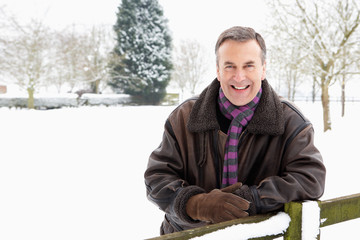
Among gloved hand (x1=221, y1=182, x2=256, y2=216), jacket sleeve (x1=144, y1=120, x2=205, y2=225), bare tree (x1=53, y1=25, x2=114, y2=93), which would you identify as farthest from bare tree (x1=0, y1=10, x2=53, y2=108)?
gloved hand (x1=221, y1=182, x2=256, y2=216)

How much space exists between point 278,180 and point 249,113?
421 mm

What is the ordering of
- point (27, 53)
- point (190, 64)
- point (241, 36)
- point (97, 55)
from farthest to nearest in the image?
point (190, 64), point (97, 55), point (27, 53), point (241, 36)

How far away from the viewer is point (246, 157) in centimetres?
188

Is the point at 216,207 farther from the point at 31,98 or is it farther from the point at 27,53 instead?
the point at 31,98

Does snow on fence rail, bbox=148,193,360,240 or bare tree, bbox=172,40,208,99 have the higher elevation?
bare tree, bbox=172,40,208,99

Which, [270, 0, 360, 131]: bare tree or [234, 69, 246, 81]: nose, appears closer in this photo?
[234, 69, 246, 81]: nose

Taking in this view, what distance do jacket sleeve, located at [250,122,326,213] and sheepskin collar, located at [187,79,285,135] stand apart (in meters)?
0.12

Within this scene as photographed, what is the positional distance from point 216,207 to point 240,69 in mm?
753

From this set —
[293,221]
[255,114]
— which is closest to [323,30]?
[255,114]

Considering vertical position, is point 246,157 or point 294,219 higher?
point 246,157

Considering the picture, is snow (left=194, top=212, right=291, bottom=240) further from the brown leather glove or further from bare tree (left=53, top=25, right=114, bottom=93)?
bare tree (left=53, top=25, right=114, bottom=93)

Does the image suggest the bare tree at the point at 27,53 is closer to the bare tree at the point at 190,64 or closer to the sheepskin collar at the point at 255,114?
the bare tree at the point at 190,64

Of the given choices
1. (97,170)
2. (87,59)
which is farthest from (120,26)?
(97,170)

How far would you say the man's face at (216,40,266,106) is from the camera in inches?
69.1
